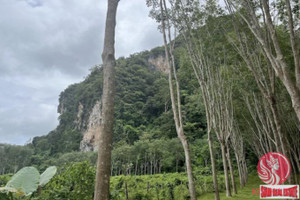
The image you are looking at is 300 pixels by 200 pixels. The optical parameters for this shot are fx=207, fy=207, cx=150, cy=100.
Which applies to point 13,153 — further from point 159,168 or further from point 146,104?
point 159,168

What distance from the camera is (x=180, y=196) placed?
9.62 m

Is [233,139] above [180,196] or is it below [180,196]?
above

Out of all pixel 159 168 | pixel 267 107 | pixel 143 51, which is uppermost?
pixel 143 51

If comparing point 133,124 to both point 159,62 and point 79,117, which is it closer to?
point 79,117

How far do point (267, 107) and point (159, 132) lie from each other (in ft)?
87.6

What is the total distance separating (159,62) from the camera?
220ft

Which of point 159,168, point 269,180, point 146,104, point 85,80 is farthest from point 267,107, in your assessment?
point 85,80
